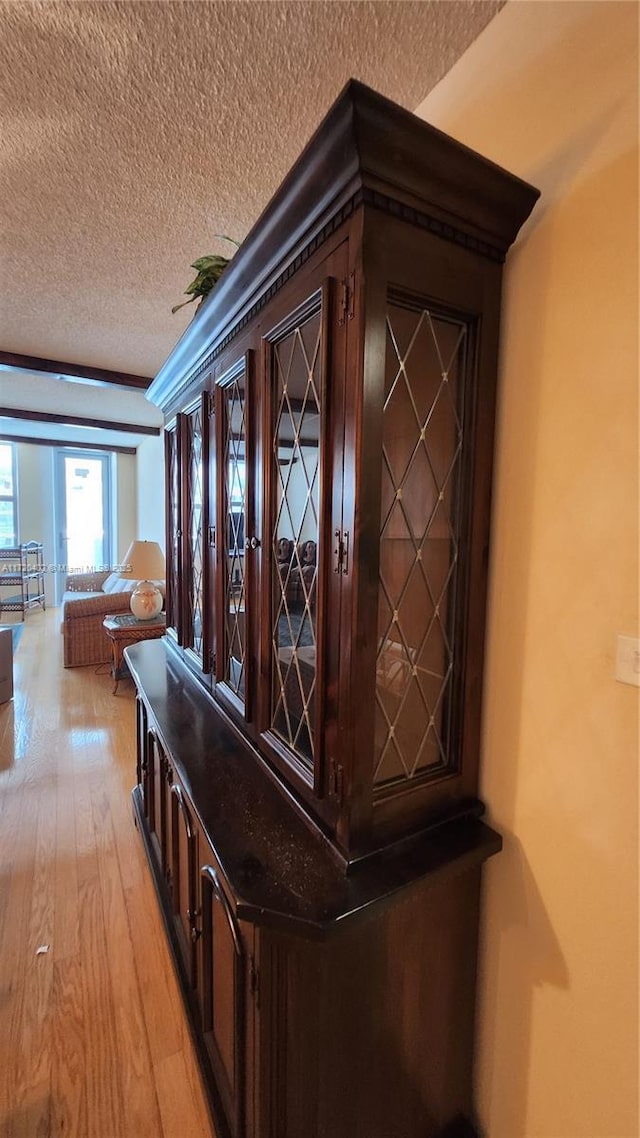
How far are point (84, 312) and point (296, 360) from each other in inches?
85.6

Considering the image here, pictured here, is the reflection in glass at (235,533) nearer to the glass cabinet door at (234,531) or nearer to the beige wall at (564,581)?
the glass cabinet door at (234,531)

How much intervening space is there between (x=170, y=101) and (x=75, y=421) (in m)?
4.87

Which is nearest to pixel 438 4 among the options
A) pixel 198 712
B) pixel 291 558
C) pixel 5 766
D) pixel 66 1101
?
pixel 291 558

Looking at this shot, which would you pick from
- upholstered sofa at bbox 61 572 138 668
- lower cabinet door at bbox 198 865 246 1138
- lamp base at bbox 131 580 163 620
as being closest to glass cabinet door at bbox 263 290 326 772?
lower cabinet door at bbox 198 865 246 1138

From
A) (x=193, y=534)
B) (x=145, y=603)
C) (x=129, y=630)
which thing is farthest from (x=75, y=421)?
(x=193, y=534)

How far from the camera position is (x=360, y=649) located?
913 mm

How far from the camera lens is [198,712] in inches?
66.8

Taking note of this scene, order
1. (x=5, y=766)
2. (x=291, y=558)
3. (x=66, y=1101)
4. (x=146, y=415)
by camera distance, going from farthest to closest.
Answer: (x=146, y=415) → (x=5, y=766) → (x=66, y=1101) → (x=291, y=558)

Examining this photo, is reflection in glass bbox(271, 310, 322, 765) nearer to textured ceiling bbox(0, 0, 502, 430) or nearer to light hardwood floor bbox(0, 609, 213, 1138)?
textured ceiling bbox(0, 0, 502, 430)

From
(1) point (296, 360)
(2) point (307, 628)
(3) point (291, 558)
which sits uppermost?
(1) point (296, 360)

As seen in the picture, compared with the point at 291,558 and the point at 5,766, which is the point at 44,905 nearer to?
the point at 5,766

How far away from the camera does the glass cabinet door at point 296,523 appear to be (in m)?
1.03

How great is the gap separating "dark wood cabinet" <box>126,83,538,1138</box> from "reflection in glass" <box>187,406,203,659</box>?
23.1 inches

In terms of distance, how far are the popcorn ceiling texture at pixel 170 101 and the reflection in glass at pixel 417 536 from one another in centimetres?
74
